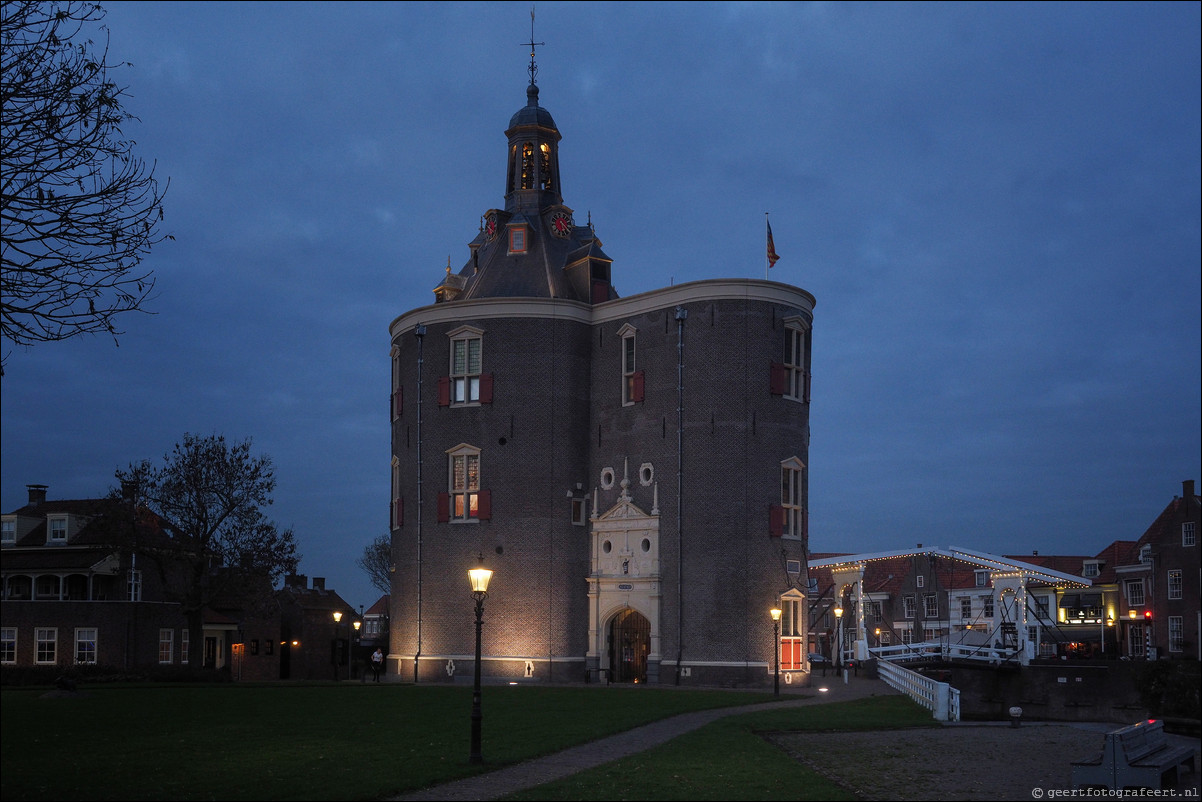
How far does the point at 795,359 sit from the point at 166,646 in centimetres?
3797

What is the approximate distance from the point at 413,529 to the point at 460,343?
809 cm

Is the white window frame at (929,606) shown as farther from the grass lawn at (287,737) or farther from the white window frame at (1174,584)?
the grass lawn at (287,737)

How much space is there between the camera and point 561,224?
2055 inches

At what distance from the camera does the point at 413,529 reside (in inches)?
1941

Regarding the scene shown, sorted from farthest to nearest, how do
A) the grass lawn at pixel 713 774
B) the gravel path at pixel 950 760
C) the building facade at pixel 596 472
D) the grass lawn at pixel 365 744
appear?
the building facade at pixel 596 472, the gravel path at pixel 950 760, the grass lawn at pixel 365 744, the grass lawn at pixel 713 774

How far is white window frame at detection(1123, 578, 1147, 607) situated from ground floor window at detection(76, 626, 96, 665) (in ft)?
192

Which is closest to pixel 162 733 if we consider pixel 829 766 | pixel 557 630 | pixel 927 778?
pixel 829 766

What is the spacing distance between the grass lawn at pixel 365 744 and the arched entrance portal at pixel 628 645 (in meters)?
8.69

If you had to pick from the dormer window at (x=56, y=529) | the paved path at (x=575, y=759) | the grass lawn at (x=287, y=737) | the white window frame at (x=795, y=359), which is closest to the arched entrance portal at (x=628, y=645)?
the grass lawn at (x=287, y=737)

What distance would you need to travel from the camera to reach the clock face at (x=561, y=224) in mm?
52000

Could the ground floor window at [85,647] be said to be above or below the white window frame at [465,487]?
below

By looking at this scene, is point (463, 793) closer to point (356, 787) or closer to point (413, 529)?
point (356, 787)

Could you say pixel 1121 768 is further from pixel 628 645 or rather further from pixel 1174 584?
pixel 1174 584

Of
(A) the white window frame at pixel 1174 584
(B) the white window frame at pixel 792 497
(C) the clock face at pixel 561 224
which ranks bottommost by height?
(A) the white window frame at pixel 1174 584
